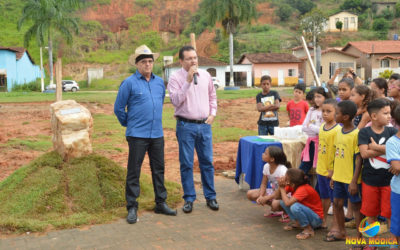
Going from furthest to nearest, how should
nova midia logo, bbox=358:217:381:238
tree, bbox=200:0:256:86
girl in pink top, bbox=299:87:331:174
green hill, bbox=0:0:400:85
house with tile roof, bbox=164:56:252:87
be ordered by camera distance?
green hill, bbox=0:0:400:85
house with tile roof, bbox=164:56:252:87
tree, bbox=200:0:256:86
girl in pink top, bbox=299:87:331:174
nova midia logo, bbox=358:217:381:238

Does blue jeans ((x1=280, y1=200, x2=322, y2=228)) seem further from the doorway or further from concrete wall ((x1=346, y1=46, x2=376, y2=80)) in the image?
concrete wall ((x1=346, y1=46, x2=376, y2=80))

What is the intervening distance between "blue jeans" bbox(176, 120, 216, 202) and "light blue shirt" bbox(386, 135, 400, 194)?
244 centimetres

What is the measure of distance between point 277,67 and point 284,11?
37.6 m

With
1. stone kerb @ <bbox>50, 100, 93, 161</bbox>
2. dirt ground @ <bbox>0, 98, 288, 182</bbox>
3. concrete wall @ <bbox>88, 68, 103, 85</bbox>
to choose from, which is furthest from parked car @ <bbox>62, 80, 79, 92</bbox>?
stone kerb @ <bbox>50, 100, 93, 161</bbox>

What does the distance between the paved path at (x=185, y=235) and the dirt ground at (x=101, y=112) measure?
2418 millimetres

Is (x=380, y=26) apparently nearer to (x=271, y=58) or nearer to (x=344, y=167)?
(x=271, y=58)

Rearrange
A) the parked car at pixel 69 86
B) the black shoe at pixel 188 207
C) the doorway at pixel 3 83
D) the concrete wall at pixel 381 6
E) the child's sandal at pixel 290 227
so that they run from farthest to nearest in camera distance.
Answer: the concrete wall at pixel 381 6, the doorway at pixel 3 83, the parked car at pixel 69 86, the black shoe at pixel 188 207, the child's sandal at pixel 290 227

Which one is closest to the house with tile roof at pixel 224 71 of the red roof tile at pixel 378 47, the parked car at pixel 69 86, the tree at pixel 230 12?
the tree at pixel 230 12

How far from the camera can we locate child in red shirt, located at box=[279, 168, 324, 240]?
4.46 metres

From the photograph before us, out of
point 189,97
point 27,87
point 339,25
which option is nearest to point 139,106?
point 189,97

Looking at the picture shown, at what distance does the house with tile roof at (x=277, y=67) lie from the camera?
4788cm

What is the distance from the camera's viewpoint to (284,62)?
48000 millimetres

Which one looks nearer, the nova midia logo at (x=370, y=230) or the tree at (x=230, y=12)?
the nova midia logo at (x=370, y=230)

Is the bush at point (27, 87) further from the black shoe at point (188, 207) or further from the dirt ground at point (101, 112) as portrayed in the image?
the black shoe at point (188, 207)
